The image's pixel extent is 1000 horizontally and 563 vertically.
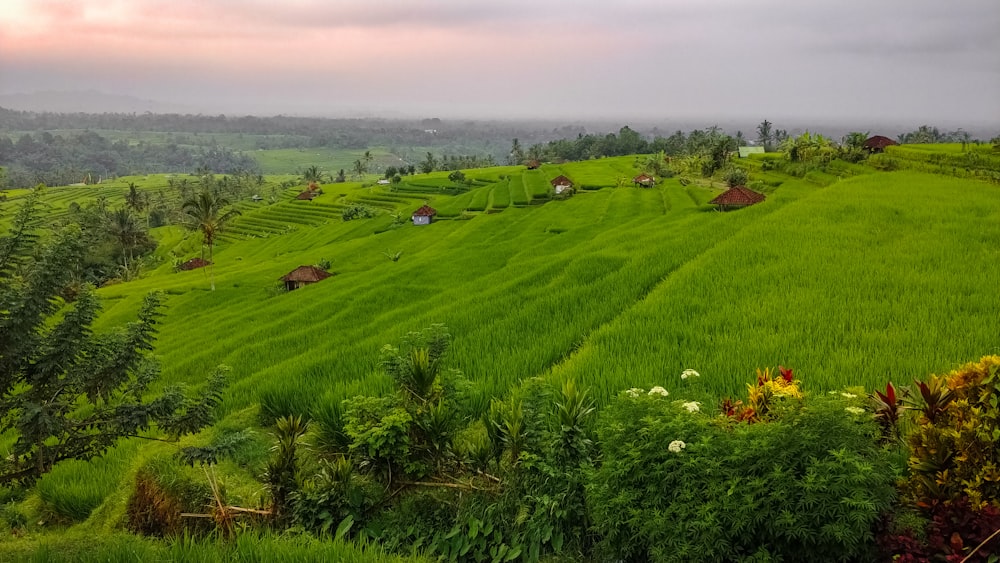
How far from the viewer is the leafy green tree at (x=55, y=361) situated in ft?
13.8

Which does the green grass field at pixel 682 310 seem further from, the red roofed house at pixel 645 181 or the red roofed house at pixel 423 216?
the red roofed house at pixel 645 181

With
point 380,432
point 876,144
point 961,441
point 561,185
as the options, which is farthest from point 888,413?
point 561,185

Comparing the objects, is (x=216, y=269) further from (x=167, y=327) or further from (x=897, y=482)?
(x=897, y=482)

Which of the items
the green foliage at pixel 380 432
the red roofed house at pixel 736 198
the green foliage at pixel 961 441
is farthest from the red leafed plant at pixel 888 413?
the red roofed house at pixel 736 198

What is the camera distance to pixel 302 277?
87.4 ft

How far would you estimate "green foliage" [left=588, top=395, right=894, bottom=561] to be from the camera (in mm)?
3162

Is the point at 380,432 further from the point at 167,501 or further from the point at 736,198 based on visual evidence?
the point at 736,198

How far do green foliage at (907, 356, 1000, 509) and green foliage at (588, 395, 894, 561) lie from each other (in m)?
0.28

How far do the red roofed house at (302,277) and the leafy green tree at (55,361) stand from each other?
72.7 feet

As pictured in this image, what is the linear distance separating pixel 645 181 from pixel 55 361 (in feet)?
135

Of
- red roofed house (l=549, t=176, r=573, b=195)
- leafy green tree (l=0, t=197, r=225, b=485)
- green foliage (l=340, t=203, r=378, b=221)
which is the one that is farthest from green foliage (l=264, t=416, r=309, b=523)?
green foliage (l=340, t=203, r=378, b=221)

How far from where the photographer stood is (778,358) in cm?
619

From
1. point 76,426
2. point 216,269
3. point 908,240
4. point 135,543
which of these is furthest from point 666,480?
point 216,269

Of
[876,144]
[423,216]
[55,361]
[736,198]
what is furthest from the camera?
[423,216]
